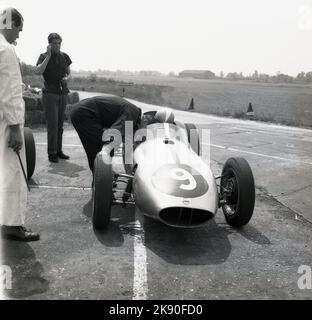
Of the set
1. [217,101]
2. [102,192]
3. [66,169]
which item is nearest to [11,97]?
[102,192]

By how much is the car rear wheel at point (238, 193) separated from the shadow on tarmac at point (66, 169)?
9.72 feet

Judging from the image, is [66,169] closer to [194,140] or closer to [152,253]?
[194,140]

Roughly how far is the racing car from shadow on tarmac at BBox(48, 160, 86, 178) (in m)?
2.13

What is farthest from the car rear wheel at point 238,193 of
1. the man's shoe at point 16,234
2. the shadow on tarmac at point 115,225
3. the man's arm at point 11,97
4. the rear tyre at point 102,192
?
the man's arm at point 11,97

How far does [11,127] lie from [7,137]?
13 centimetres

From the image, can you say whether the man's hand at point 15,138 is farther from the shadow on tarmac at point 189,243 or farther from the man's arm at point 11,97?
the shadow on tarmac at point 189,243

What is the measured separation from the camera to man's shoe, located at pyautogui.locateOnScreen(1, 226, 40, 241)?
4.80m

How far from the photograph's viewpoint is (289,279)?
432 cm

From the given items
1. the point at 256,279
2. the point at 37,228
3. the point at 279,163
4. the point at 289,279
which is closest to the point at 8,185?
the point at 37,228

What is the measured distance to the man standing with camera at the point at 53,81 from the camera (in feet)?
26.5

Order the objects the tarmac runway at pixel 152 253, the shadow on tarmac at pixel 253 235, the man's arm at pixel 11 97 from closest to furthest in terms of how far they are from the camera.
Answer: the tarmac runway at pixel 152 253
the man's arm at pixel 11 97
the shadow on tarmac at pixel 253 235

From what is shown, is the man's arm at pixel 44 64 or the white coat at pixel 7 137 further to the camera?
the man's arm at pixel 44 64

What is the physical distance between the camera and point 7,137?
4.48 meters

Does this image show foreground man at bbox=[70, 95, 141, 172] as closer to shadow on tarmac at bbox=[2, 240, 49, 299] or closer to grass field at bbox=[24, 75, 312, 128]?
shadow on tarmac at bbox=[2, 240, 49, 299]
